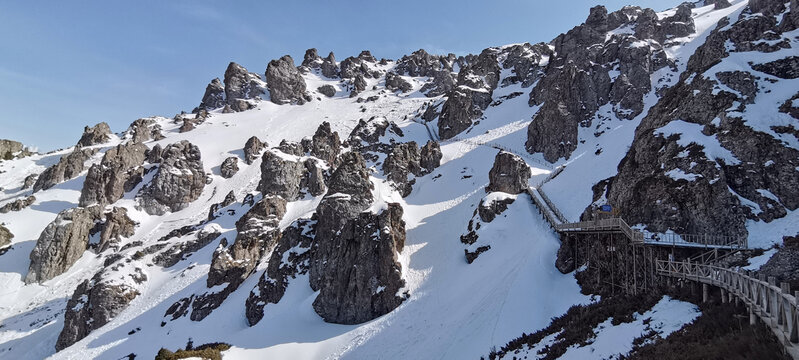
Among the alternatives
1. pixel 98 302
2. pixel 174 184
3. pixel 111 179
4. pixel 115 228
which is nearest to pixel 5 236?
pixel 111 179

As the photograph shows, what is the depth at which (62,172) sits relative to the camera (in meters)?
97.9

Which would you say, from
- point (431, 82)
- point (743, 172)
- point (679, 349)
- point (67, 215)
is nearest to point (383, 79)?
point (431, 82)

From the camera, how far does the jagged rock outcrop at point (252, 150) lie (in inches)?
3898

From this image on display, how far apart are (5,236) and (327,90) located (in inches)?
3897

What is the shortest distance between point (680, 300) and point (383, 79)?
16019 cm

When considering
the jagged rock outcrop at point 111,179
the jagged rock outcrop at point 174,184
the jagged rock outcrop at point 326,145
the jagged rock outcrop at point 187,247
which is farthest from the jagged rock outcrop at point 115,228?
the jagged rock outcrop at point 326,145

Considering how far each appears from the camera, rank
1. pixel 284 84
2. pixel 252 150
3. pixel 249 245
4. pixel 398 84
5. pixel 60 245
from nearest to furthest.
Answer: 1. pixel 249 245
2. pixel 60 245
3. pixel 252 150
4. pixel 284 84
5. pixel 398 84

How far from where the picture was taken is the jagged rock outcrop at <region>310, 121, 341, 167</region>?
299 feet

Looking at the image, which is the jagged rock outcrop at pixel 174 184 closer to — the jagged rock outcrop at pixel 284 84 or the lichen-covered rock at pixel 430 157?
the lichen-covered rock at pixel 430 157

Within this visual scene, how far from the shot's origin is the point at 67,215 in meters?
75.8

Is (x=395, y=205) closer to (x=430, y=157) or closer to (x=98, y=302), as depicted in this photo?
(x=430, y=157)

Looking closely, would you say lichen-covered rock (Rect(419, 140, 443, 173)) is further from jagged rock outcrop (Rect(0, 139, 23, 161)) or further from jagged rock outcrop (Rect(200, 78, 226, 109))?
jagged rock outcrop (Rect(0, 139, 23, 161))

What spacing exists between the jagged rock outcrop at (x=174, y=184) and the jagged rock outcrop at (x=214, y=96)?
59.4 meters

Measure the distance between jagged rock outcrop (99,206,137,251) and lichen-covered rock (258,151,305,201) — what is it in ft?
85.4
